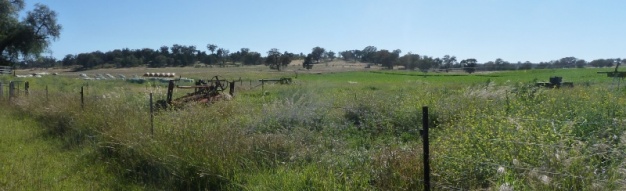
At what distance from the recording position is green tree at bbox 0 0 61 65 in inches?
2000

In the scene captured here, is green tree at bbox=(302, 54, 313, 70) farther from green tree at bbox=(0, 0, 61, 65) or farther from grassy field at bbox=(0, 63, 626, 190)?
grassy field at bbox=(0, 63, 626, 190)

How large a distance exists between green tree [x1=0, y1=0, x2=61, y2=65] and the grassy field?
4567 centimetres

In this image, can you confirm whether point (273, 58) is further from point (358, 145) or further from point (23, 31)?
point (358, 145)

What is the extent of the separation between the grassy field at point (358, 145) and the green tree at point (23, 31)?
150ft

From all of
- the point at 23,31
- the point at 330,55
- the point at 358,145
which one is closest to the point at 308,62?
the point at 330,55

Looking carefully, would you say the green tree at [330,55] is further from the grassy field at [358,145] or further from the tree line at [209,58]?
the grassy field at [358,145]

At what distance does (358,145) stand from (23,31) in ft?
177

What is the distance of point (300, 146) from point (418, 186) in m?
2.33

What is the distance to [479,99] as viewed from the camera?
36.3ft

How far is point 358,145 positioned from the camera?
8.16 m

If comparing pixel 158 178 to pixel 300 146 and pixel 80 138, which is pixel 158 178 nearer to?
pixel 300 146

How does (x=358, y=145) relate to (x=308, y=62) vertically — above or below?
below

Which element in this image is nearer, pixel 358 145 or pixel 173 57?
pixel 358 145

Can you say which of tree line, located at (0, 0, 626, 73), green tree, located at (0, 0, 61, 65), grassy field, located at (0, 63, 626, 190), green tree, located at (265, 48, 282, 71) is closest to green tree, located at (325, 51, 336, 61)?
tree line, located at (0, 0, 626, 73)
